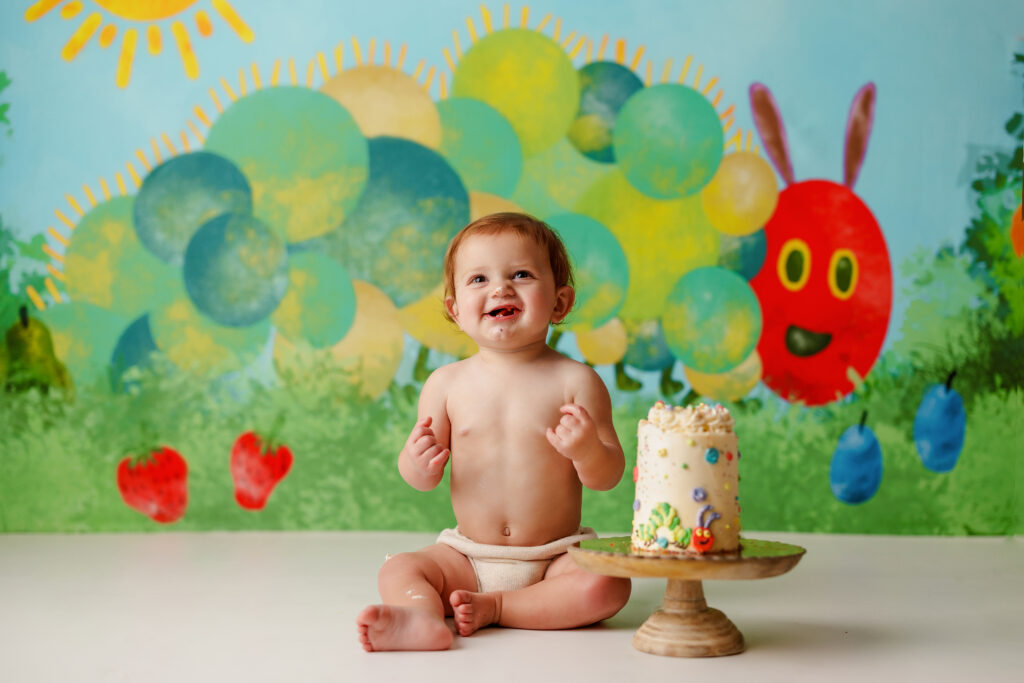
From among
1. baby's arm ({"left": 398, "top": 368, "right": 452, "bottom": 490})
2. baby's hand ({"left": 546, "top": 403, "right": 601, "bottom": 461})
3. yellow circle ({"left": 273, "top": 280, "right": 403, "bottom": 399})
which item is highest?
yellow circle ({"left": 273, "top": 280, "right": 403, "bottom": 399})

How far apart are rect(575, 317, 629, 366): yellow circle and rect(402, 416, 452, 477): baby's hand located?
996mm

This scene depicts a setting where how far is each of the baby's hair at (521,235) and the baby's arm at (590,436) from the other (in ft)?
0.62

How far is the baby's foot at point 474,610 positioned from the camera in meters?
1.51

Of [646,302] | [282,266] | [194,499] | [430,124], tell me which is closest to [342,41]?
[430,124]

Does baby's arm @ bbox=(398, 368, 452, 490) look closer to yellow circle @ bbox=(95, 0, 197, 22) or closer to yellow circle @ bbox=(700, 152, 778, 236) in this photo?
yellow circle @ bbox=(700, 152, 778, 236)

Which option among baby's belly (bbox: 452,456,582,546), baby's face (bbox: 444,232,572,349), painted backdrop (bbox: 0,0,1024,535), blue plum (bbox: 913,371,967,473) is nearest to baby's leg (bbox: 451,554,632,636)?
baby's belly (bbox: 452,456,582,546)

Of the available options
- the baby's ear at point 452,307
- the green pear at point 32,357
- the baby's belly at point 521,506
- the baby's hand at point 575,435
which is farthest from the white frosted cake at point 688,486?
the green pear at point 32,357

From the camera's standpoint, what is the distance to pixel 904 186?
2.56 meters

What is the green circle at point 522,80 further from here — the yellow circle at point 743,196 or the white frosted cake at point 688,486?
the white frosted cake at point 688,486

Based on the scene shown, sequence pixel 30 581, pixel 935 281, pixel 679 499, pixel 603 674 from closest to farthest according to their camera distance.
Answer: pixel 603 674 → pixel 679 499 → pixel 30 581 → pixel 935 281

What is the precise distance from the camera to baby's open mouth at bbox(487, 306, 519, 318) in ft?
5.56

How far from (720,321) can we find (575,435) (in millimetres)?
1125

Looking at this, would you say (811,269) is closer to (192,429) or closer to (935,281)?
(935,281)

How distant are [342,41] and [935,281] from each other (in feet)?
5.10
